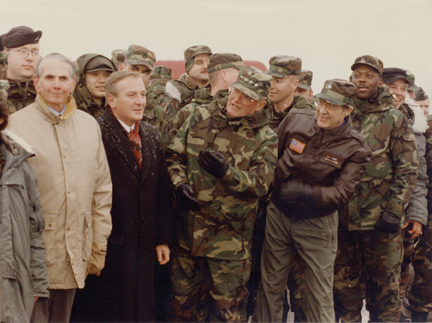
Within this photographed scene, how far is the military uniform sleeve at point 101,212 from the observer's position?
3059mm

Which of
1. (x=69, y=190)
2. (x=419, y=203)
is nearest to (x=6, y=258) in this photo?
(x=69, y=190)

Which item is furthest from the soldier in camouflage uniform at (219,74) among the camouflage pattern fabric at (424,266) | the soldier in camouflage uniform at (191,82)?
the camouflage pattern fabric at (424,266)

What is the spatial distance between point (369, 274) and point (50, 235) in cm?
292

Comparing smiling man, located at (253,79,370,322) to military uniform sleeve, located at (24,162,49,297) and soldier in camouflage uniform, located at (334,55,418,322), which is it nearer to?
soldier in camouflage uniform, located at (334,55,418,322)

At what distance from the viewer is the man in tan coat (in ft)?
9.32

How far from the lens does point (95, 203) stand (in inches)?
121

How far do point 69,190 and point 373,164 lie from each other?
9.02ft

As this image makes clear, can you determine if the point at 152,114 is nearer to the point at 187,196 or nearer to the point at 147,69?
the point at 147,69

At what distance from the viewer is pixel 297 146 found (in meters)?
3.91

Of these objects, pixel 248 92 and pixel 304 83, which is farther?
pixel 304 83

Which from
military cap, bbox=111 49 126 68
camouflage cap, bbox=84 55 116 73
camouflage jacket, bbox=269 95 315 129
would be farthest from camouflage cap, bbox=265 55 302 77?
military cap, bbox=111 49 126 68

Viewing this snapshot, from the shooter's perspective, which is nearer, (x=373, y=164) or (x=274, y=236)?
(x=274, y=236)

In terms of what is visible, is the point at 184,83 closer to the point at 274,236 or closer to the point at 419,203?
the point at 274,236

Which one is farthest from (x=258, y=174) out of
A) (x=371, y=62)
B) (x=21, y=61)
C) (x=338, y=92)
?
(x=21, y=61)
